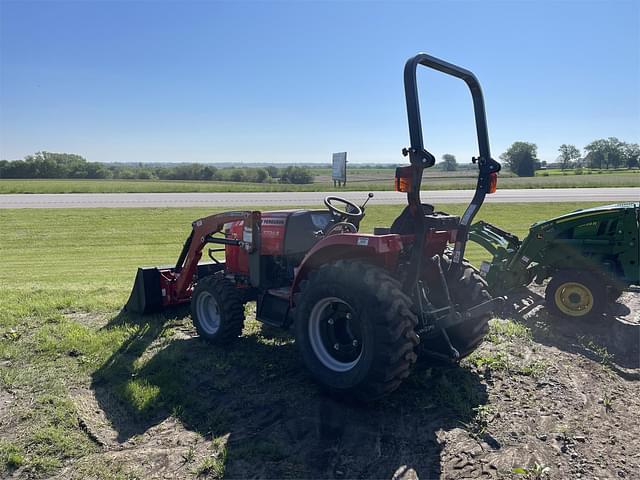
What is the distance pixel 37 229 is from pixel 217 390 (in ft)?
50.2

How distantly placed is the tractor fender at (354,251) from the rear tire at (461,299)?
62 centimetres

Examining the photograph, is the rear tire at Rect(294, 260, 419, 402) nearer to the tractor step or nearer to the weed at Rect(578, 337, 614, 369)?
the tractor step

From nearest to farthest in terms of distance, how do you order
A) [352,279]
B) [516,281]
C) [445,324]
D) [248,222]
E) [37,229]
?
[352,279], [445,324], [248,222], [516,281], [37,229]

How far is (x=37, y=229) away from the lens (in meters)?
16.9

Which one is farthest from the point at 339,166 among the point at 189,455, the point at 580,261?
the point at 189,455

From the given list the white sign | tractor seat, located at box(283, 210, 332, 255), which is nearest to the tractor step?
tractor seat, located at box(283, 210, 332, 255)

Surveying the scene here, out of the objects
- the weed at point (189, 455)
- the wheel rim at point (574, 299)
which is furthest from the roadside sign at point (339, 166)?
the weed at point (189, 455)

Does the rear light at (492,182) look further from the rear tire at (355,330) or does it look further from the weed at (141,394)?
the weed at (141,394)

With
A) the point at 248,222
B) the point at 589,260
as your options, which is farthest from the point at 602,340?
the point at 248,222

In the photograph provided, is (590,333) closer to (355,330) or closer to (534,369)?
(534,369)

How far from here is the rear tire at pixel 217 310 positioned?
523 centimetres

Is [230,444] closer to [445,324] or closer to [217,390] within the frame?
[217,390]

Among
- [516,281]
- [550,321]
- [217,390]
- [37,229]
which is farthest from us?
[37,229]

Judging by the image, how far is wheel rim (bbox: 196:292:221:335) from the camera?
18.1 feet
